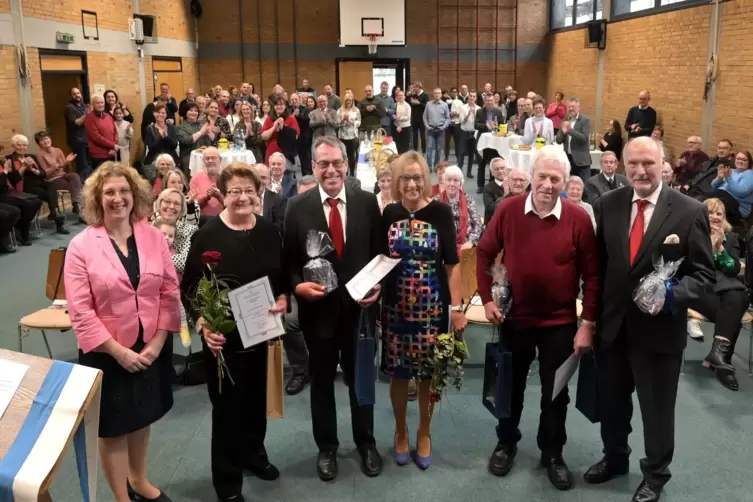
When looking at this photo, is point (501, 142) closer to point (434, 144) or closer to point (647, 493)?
point (434, 144)

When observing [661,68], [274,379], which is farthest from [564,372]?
[661,68]

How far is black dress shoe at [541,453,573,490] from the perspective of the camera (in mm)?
3338

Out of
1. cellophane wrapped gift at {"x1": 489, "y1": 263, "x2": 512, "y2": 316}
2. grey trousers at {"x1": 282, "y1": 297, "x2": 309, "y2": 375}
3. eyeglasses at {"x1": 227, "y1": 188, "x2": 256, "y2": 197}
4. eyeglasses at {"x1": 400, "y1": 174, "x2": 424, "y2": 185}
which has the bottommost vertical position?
grey trousers at {"x1": 282, "y1": 297, "x2": 309, "y2": 375}

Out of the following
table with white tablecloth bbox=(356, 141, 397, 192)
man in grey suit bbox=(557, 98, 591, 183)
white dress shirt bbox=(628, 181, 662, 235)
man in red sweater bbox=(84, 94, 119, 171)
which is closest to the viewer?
white dress shirt bbox=(628, 181, 662, 235)

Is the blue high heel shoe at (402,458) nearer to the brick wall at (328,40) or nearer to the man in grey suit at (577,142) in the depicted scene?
the man in grey suit at (577,142)

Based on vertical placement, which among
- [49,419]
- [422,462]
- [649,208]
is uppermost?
[649,208]

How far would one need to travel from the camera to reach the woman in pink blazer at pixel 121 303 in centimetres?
273

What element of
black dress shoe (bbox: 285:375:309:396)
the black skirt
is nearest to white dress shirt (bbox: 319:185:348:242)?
the black skirt

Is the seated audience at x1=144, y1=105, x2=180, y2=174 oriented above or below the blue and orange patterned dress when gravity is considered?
above

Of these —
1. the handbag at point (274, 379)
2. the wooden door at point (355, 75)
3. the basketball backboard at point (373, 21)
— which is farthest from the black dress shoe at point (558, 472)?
the wooden door at point (355, 75)

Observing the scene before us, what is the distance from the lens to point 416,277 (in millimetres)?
3254

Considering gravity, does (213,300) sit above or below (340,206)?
below

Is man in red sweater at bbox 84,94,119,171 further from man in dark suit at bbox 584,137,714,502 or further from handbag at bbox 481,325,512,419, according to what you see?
man in dark suit at bbox 584,137,714,502

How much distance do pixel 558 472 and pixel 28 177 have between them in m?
8.22
